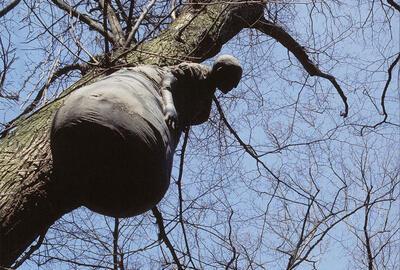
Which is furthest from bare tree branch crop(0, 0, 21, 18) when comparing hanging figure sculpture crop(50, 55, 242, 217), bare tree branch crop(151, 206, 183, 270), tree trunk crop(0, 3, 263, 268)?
bare tree branch crop(151, 206, 183, 270)

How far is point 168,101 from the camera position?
8.43 feet

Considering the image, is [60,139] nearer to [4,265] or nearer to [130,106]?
[130,106]

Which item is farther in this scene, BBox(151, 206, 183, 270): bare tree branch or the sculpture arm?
BBox(151, 206, 183, 270): bare tree branch

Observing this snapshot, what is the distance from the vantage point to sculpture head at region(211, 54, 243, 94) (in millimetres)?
3010

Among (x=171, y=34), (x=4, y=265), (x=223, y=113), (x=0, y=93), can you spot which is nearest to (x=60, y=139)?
(x=4, y=265)

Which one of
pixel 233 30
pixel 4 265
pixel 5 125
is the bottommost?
pixel 4 265

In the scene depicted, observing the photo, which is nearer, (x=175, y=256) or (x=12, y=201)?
(x=12, y=201)

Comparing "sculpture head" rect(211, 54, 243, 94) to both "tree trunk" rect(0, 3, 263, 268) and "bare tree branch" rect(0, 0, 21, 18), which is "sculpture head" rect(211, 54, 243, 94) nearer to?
"tree trunk" rect(0, 3, 263, 268)

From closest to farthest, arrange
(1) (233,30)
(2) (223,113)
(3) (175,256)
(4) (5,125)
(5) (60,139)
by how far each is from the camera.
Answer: (5) (60,139)
(4) (5,125)
(3) (175,256)
(1) (233,30)
(2) (223,113)

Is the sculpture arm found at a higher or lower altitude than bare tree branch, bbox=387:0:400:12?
lower

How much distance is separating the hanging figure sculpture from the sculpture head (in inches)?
20.0

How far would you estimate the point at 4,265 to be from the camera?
2213 mm

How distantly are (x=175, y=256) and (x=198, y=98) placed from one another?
128 centimetres

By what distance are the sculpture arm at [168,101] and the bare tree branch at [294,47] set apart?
7.12ft
